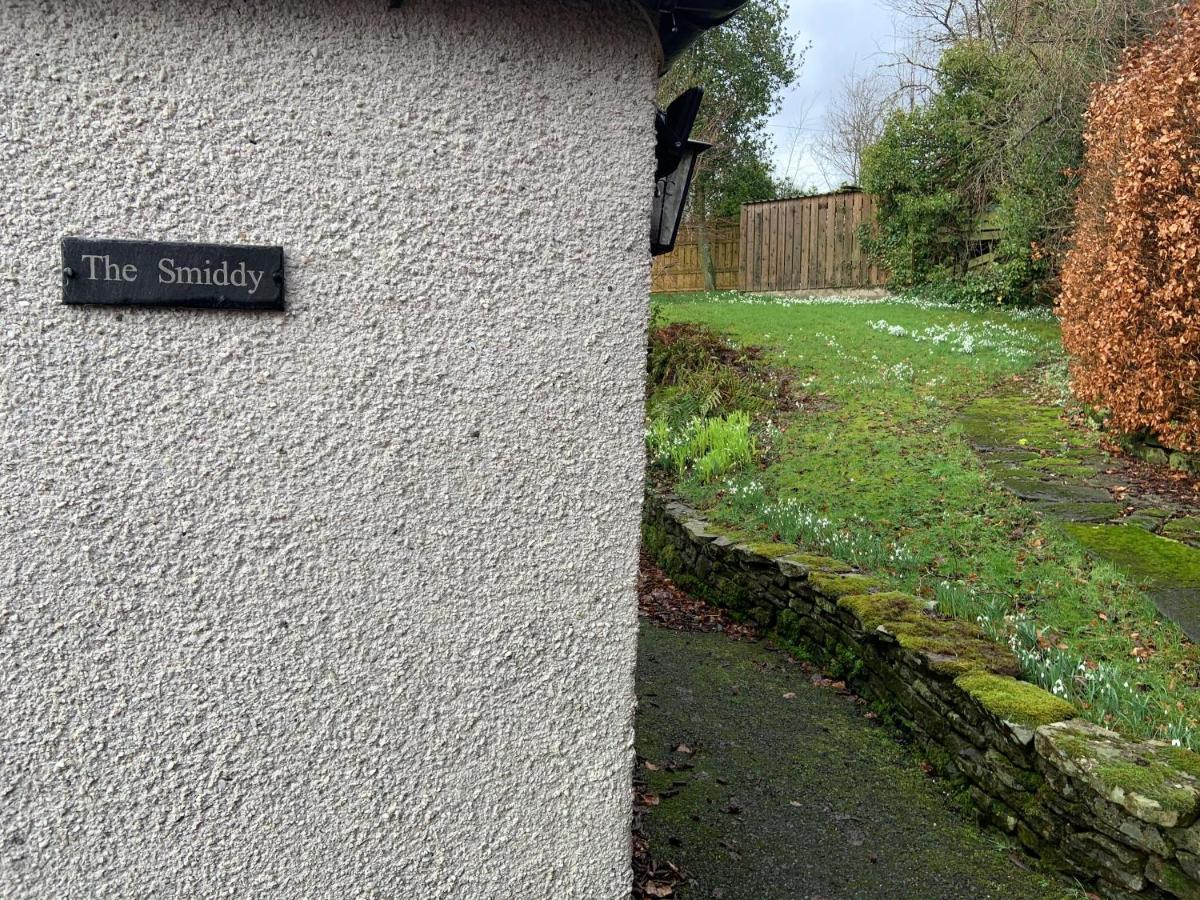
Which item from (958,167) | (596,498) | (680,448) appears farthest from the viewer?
(958,167)

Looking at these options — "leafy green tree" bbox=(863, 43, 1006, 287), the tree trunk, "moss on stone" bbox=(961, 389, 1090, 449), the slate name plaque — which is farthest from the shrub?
the tree trunk

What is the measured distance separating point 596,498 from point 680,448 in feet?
21.0

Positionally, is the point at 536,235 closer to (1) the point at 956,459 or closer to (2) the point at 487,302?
(2) the point at 487,302

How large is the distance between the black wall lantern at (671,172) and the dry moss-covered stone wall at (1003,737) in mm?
2403

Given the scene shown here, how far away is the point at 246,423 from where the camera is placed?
7.43 ft

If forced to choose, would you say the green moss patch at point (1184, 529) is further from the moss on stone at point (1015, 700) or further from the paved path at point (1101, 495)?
the moss on stone at point (1015, 700)

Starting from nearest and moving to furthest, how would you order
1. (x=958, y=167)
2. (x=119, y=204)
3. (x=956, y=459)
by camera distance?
(x=119, y=204)
(x=956, y=459)
(x=958, y=167)

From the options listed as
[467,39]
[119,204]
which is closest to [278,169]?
[119,204]

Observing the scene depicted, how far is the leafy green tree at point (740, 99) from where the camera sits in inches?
910

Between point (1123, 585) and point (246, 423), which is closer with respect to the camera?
point (246, 423)

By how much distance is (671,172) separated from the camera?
2.84 metres

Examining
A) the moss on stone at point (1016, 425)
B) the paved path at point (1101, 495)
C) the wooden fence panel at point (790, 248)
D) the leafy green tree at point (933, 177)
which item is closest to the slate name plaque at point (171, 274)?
the paved path at point (1101, 495)

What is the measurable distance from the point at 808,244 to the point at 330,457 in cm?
2024

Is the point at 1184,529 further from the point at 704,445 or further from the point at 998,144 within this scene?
the point at 998,144
